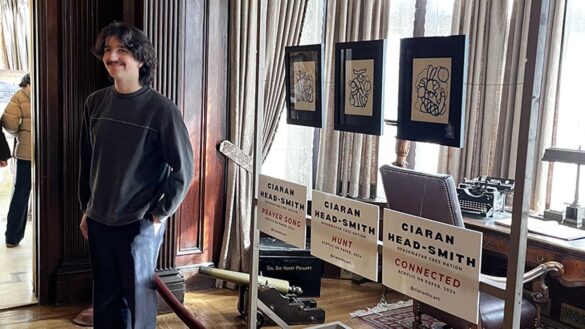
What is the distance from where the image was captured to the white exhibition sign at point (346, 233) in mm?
1700

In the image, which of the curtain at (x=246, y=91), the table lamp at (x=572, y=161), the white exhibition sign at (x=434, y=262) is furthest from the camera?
the curtain at (x=246, y=91)

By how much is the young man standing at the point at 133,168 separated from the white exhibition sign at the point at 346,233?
67 centimetres

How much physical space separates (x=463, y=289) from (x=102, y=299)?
168 centimetres

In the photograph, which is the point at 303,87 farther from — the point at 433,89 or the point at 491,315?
the point at 491,315

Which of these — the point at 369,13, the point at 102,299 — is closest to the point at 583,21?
the point at 369,13

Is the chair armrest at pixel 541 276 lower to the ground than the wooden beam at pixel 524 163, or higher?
lower

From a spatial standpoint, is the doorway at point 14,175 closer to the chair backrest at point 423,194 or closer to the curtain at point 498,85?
the chair backrest at point 423,194

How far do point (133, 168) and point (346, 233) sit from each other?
3.19 feet

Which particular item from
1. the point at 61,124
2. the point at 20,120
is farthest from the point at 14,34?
the point at 61,124

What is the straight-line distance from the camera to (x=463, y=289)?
1.42 m

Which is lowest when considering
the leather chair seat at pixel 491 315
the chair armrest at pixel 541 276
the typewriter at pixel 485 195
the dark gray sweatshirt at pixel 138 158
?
the leather chair seat at pixel 491 315

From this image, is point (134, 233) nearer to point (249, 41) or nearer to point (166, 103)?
point (166, 103)

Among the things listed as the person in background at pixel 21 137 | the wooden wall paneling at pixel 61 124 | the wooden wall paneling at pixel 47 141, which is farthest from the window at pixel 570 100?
the person in background at pixel 21 137

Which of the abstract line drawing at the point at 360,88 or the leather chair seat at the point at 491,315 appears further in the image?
the leather chair seat at the point at 491,315
